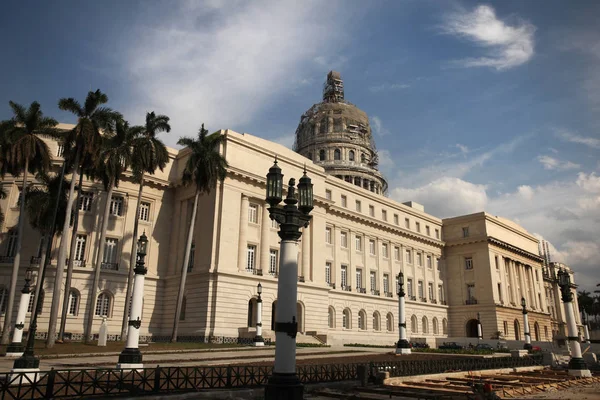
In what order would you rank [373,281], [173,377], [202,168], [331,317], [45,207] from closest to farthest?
[173,377] < [45,207] < [202,168] < [331,317] < [373,281]

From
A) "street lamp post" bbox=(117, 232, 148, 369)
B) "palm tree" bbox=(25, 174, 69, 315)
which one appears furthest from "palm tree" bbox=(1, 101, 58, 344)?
"street lamp post" bbox=(117, 232, 148, 369)

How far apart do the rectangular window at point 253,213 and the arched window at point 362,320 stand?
71.9 ft

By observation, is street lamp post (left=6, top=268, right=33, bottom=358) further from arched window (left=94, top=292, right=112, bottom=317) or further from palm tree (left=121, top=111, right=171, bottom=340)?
arched window (left=94, top=292, right=112, bottom=317)

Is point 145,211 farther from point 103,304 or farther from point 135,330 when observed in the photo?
point 135,330

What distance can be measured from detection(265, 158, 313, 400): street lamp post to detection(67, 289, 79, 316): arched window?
34.4 m

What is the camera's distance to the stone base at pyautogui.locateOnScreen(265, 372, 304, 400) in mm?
11414

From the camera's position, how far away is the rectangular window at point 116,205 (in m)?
45.5

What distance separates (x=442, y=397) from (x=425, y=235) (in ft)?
196

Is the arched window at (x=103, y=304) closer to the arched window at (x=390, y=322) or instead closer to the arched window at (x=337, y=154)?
the arched window at (x=390, y=322)

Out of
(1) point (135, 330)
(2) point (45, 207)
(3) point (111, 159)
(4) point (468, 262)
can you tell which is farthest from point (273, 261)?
(4) point (468, 262)

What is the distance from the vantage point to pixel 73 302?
41.2 meters

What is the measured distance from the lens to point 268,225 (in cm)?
4700

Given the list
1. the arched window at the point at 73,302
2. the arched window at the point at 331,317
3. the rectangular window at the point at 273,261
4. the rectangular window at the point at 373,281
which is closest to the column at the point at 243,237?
the rectangular window at the point at 273,261

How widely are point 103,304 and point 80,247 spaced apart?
570cm
